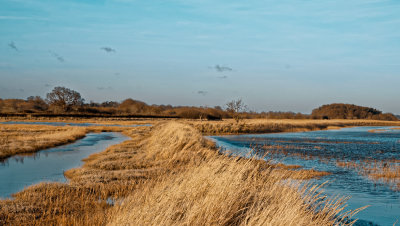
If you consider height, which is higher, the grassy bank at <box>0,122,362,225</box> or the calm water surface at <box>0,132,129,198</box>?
the grassy bank at <box>0,122,362,225</box>

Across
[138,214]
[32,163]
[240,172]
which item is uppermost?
[240,172]

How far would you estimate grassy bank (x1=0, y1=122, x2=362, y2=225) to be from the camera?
6203 millimetres

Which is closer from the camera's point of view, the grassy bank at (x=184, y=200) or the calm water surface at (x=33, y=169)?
the grassy bank at (x=184, y=200)

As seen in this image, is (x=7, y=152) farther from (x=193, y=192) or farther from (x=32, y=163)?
(x=193, y=192)

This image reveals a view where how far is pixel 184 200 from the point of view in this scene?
6.89 metres

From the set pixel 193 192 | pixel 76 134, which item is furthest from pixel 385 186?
pixel 76 134

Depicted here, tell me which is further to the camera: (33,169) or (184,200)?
(33,169)

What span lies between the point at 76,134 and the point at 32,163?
65.7ft

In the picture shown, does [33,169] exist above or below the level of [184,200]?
below

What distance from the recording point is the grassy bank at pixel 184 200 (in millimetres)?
6203

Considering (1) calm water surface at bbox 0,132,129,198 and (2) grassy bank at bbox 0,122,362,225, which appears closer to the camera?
(2) grassy bank at bbox 0,122,362,225

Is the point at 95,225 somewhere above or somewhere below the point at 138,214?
below

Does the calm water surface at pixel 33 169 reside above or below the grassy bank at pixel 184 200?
below

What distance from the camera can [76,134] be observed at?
4053cm
